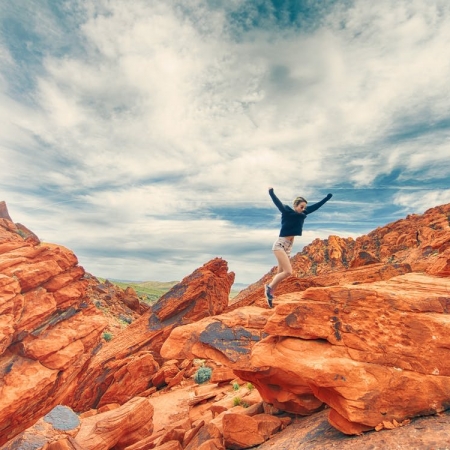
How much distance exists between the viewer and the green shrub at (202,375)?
84.2ft

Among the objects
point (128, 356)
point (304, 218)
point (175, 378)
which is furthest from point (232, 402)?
point (128, 356)

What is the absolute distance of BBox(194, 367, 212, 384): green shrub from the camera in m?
25.7

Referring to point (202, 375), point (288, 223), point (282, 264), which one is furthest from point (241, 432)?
point (202, 375)

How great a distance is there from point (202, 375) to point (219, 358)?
700 centimetres

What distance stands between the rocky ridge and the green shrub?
80 cm

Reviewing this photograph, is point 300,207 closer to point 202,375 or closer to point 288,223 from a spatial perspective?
point 288,223

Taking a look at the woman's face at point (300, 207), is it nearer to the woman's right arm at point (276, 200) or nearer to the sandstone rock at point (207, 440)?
the woman's right arm at point (276, 200)

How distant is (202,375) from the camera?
2583 centimetres

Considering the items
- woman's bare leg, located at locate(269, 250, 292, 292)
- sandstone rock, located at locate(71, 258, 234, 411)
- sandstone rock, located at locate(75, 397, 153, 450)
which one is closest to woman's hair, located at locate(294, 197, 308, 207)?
woman's bare leg, located at locate(269, 250, 292, 292)

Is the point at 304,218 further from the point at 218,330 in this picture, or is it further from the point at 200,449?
the point at 218,330

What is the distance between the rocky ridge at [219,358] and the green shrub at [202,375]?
0.80 meters

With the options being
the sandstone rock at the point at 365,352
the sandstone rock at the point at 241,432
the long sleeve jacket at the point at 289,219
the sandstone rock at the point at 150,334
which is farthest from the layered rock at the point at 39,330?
the long sleeve jacket at the point at 289,219

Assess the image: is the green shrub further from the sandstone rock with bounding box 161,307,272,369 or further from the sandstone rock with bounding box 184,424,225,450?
the sandstone rock with bounding box 184,424,225,450

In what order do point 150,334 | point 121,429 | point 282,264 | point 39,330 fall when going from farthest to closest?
1. point 150,334
2. point 39,330
3. point 121,429
4. point 282,264
